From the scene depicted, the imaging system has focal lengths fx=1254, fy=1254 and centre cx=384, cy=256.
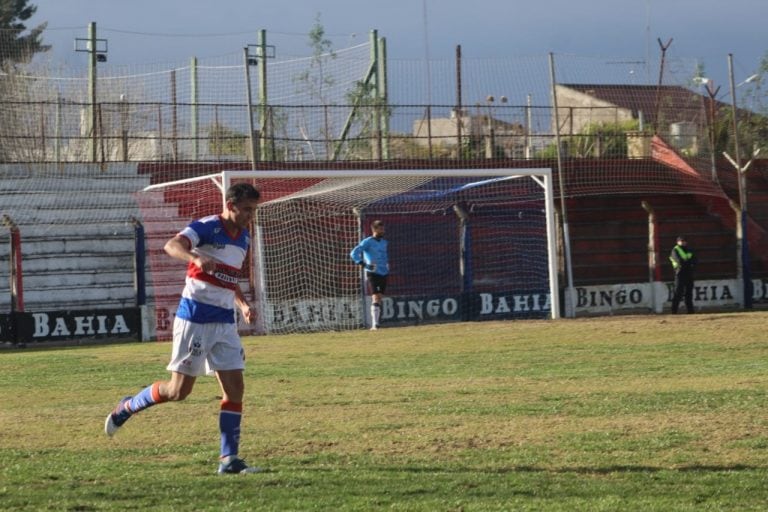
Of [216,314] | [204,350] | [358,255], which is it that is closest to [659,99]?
[358,255]

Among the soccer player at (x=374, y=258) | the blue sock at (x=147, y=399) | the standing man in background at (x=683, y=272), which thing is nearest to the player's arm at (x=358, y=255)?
the soccer player at (x=374, y=258)

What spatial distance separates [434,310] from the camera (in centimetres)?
2614

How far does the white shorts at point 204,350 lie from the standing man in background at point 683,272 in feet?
67.0

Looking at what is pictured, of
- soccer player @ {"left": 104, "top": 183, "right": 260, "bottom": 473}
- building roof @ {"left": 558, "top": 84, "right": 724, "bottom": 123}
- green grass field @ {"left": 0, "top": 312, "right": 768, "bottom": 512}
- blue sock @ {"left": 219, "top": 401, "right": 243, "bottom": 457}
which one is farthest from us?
building roof @ {"left": 558, "top": 84, "right": 724, "bottom": 123}

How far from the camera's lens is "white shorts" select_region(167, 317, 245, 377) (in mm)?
8328

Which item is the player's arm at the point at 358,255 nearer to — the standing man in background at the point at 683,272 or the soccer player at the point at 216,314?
the standing man in background at the point at 683,272

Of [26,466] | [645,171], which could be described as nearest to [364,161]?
[645,171]

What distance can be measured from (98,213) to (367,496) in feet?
69.6

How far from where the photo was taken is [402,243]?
28250mm

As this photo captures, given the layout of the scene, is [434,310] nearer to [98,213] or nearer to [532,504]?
[98,213]

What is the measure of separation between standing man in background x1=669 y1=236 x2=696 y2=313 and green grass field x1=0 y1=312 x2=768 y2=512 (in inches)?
370

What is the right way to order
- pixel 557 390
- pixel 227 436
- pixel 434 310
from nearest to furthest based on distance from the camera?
A: pixel 227 436 → pixel 557 390 → pixel 434 310

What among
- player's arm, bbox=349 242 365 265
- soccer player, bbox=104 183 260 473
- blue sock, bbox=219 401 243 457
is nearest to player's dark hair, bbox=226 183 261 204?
soccer player, bbox=104 183 260 473

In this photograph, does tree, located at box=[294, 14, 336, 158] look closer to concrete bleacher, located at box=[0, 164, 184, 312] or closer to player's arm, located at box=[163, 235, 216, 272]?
concrete bleacher, located at box=[0, 164, 184, 312]
